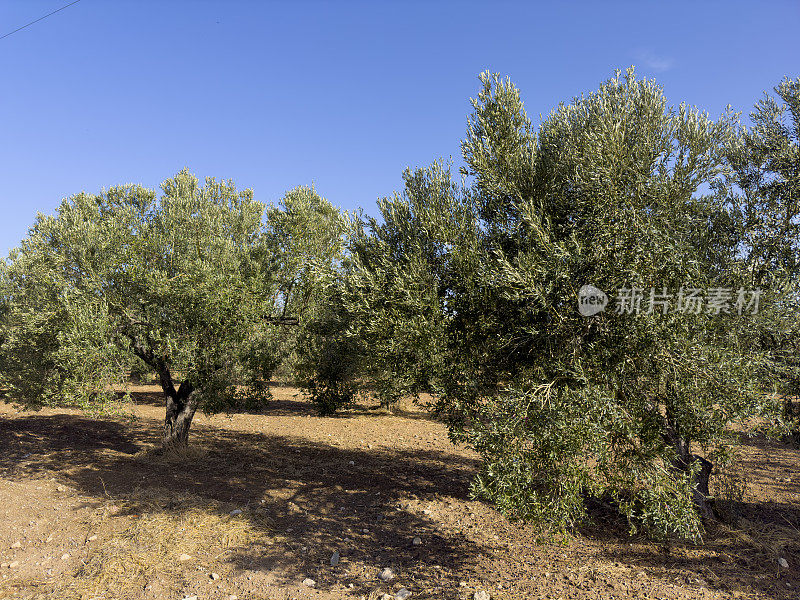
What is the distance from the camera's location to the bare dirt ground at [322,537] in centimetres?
875

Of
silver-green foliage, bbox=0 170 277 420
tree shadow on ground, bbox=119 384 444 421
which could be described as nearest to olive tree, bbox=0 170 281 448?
silver-green foliage, bbox=0 170 277 420

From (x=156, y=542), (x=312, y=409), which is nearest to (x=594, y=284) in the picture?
(x=156, y=542)

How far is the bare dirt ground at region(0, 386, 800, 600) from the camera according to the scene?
28.7ft

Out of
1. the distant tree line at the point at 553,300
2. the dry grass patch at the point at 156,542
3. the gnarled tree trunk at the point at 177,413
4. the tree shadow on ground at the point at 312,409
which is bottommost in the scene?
the dry grass patch at the point at 156,542

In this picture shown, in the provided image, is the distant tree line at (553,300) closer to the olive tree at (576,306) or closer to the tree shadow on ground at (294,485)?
the olive tree at (576,306)

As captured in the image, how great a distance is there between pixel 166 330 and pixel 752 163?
15.9 meters

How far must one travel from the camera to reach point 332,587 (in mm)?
8820

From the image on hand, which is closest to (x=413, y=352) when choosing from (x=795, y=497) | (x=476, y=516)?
(x=476, y=516)

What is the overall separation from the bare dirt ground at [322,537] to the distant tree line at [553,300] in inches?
50.9

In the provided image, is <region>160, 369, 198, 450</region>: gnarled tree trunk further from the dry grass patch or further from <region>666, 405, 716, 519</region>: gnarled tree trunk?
<region>666, 405, 716, 519</region>: gnarled tree trunk

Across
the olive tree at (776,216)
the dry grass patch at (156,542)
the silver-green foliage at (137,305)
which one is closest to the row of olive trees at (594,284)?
the olive tree at (776,216)

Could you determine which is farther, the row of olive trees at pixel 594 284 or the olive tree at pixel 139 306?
the olive tree at pixel 139 306

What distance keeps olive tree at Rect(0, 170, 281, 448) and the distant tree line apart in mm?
85

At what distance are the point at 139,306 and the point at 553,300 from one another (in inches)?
484
